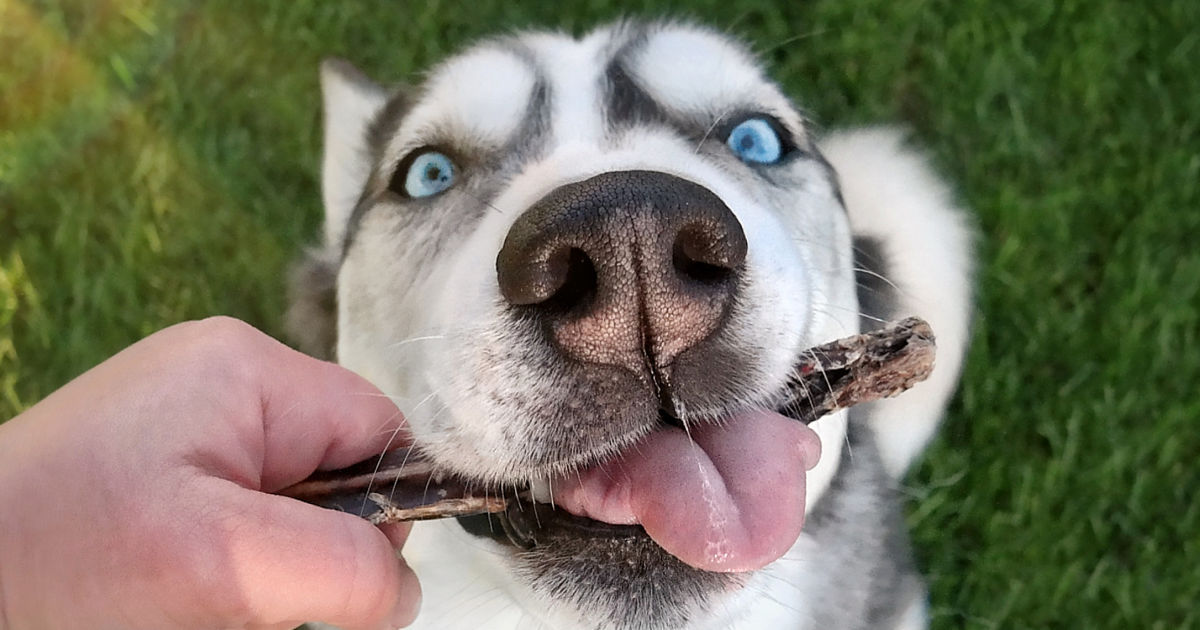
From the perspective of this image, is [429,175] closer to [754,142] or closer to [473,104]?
[473,104]

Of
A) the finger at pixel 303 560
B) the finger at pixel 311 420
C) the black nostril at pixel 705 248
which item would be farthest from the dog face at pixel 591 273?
the finger at pixel 303 560

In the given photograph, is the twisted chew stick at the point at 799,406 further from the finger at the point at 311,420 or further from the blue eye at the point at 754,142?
the blue eye at the point at 754,142

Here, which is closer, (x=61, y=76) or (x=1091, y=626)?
(x=1091, y=626)

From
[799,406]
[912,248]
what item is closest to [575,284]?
[799,406]

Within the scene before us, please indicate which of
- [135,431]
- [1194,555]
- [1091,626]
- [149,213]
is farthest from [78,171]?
[1194,555]

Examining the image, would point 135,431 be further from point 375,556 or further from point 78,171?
point 78,171

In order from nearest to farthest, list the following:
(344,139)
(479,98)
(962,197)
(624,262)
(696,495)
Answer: (624,262) < (696,495) < (479,98) < (344,139) < (962,197)

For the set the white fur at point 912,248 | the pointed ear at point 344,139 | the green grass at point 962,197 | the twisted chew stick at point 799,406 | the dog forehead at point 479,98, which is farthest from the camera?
the green grass at point 962,197
